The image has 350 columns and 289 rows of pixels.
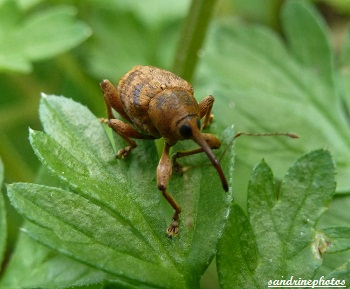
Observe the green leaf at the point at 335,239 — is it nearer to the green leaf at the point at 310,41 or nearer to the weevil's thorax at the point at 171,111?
the weevil's thorax at the point at 171,111

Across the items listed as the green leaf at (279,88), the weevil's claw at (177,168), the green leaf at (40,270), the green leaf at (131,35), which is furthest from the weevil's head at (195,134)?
the green leaf at (131,35)

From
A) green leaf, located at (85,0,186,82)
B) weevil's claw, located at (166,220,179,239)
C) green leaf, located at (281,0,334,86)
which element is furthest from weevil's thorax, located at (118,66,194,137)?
green leaf, located at (85,0,186,82)

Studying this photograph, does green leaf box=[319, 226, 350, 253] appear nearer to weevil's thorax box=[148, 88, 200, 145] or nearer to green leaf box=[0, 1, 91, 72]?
weevil's thorax box=[148, 88, 200, 145]

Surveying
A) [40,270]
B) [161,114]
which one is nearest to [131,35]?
[161,114]

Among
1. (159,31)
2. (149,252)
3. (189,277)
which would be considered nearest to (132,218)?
(149,252)

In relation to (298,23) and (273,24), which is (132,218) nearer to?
(298,23)

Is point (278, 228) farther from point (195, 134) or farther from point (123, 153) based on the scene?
point (123, 153)

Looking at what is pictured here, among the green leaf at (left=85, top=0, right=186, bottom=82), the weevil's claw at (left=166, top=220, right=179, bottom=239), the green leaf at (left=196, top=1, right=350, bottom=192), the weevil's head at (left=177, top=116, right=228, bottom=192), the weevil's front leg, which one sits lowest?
the green leaf at (left=85, top=0, right=186, bottom=82)
